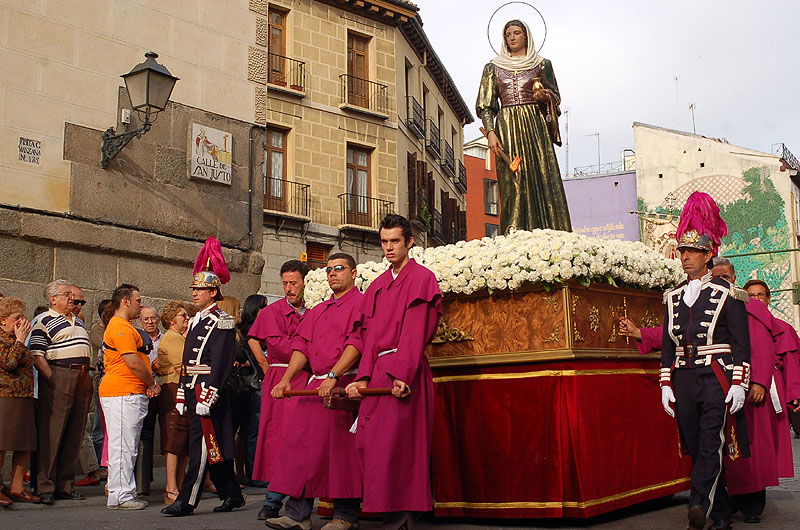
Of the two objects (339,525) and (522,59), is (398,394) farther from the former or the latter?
(522,59)

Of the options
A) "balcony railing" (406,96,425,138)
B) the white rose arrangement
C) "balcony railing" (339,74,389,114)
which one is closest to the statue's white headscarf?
the white rose arrangement

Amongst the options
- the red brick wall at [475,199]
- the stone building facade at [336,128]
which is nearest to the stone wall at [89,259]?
the stone building facade at [336,128]

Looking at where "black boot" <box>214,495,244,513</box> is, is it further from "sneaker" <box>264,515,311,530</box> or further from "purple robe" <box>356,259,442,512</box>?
"purple robe" <box>356,259,442,512</box>

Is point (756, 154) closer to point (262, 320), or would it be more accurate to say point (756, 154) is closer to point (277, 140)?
point (277, 140)

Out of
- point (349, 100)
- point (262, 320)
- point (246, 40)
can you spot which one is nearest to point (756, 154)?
point (349, 100)

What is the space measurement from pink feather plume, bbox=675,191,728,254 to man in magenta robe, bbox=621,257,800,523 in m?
0.53

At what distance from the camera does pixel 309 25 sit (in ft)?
90.3

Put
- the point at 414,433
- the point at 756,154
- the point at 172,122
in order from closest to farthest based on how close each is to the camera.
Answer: the point at 414,433 → the point at 172,122 → the point at 756,154

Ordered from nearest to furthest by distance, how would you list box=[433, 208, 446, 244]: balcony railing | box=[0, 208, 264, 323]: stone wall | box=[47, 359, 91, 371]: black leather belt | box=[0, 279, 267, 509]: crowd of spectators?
box=[0, 279, 267, 509]: crowd of spectators, box=[47, 359, 91, 371]: black leather belt, box=[0, 208, 264, 323]: stone wall, box=[433, 208, 446, 244]: balcony railing

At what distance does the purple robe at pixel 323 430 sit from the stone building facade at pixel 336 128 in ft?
61.4

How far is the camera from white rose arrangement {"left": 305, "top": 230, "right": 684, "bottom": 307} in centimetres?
663

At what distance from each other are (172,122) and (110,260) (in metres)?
2.04

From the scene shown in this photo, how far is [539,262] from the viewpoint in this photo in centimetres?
660

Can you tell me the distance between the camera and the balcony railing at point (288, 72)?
87.8 ft
